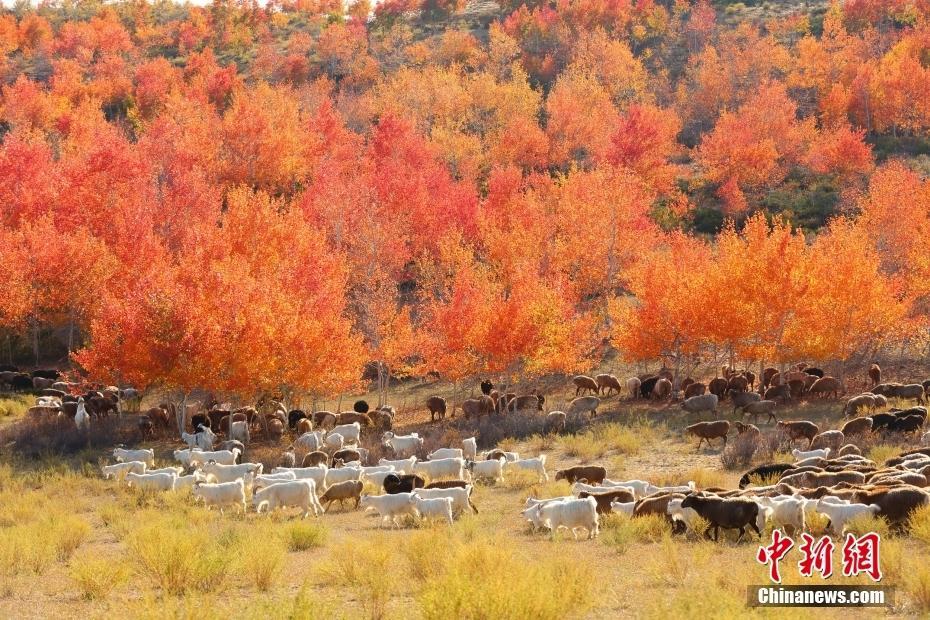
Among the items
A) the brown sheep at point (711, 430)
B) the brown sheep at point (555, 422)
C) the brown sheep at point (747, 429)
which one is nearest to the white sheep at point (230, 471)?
the brown sheep at point (555, 422)

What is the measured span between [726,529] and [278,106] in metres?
70.2

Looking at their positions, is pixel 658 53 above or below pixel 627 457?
above

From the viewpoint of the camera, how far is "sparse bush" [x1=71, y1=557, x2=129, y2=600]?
11.9 meters

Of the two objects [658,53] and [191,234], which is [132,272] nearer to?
[191,234]

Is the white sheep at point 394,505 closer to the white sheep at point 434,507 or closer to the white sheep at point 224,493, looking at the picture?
the white sheep at point 434,507

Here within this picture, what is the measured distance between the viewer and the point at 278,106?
3071 inches

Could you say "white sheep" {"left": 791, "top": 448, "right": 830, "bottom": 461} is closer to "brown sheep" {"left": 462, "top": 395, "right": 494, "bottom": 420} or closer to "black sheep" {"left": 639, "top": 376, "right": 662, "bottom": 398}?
"black sheep" {"left": 639, "top": 376, "right": 662, "bottom": 398}

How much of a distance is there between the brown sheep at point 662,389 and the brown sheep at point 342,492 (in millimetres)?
19855

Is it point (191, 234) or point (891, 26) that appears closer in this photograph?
point (191, 234)

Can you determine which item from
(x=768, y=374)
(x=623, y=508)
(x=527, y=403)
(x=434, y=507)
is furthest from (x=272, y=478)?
(x=768, y=374)

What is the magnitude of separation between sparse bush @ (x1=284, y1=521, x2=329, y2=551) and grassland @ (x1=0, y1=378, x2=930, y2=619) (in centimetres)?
2

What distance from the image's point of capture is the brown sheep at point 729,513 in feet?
46.4

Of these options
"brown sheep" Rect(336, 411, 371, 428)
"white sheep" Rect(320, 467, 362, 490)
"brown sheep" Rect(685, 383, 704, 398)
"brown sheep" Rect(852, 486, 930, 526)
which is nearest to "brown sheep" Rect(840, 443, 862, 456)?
"brown sheep" Rect(852, 486, 930, 526)

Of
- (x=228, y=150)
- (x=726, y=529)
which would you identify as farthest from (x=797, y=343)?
(x=228, y=150)
